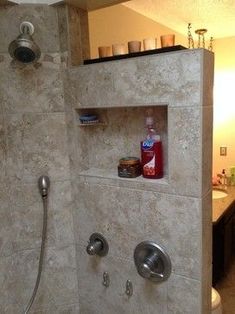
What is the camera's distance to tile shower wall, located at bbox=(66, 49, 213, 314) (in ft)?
3.28

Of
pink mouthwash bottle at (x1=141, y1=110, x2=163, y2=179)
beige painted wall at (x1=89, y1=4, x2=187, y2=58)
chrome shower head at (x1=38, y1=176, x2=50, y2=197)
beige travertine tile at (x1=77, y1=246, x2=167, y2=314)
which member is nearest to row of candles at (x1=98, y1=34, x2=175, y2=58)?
pink mouthwash bottle at (x1=141, y1=110, x2=163, y2=179)

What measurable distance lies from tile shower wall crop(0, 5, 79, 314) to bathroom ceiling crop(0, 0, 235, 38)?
3.12 ft

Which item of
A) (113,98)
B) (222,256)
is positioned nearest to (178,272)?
(113,98)

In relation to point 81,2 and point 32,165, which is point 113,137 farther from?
point 81,2

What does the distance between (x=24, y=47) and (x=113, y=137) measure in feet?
1.75

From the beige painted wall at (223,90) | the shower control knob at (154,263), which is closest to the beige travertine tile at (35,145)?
the shower control knob at (154,263)

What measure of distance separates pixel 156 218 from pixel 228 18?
2021 mm

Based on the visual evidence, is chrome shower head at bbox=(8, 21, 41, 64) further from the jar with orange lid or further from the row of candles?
the jar with orange lid

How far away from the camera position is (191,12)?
2221 mm

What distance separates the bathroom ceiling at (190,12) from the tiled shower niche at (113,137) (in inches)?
40.1

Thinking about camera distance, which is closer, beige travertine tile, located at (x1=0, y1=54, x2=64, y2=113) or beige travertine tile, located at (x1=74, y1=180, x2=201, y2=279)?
beige travertine tile, located at (x1=74, y1=180, x2=201, y2=279)

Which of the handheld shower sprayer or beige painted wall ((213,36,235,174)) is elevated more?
beige painted wall ((213,36,235,174))

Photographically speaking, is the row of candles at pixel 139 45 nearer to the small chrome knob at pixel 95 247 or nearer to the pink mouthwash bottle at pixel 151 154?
the pink mouthwash bottle at pixel 151 154

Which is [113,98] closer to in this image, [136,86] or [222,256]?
[136,86]
